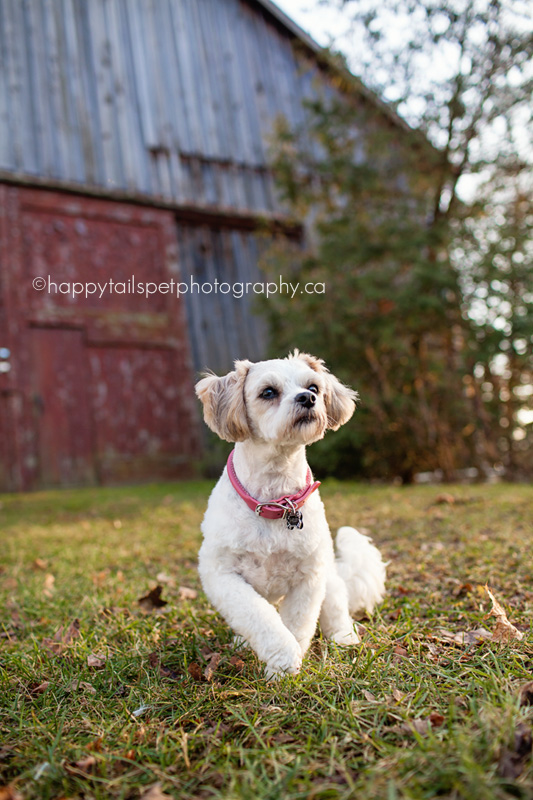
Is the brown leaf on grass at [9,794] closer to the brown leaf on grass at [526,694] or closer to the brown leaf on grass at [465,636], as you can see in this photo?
the brown leaf on grass at [526,694]

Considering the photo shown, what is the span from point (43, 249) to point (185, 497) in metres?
4.28

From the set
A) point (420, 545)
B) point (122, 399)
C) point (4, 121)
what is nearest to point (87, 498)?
point (122, 399)

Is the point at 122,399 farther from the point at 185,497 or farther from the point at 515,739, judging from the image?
the point at 515,739

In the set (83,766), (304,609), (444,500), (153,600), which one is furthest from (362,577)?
(444,500)

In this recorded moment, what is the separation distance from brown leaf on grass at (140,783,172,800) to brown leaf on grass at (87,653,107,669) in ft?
2.96

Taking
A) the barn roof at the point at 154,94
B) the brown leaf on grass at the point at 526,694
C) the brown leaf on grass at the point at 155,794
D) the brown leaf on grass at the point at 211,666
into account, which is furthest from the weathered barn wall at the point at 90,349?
the brown leaf on grass at the point at 526,694

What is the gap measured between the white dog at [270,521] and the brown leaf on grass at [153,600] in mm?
696

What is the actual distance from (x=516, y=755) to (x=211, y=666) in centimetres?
113

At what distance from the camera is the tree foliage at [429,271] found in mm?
7629

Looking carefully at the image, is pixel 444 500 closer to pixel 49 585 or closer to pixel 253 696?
pixel 49 585

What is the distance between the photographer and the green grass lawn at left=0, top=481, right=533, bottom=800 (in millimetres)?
1473

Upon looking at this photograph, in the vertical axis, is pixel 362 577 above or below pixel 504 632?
above

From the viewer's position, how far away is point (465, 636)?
238 cm

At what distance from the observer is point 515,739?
1453 millimetres
